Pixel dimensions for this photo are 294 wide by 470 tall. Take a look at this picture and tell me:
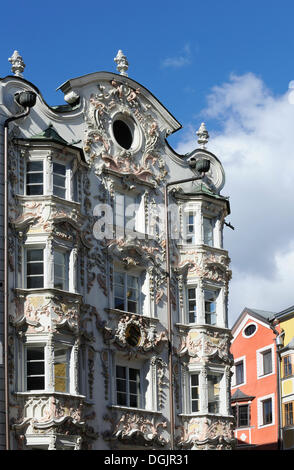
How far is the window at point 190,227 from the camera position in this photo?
4619cm

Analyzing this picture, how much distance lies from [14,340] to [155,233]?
9524 millimetres

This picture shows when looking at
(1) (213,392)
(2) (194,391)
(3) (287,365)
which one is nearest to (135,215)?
(2) (194,391)

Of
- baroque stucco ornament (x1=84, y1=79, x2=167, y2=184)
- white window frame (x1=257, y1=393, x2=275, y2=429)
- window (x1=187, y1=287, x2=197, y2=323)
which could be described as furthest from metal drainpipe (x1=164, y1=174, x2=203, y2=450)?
white window frame (x1=257, y1=393, x2=275, y2=429)

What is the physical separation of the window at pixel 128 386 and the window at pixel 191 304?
3.82 meters

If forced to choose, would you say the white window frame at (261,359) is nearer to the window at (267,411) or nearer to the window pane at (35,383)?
the window at (267,411)

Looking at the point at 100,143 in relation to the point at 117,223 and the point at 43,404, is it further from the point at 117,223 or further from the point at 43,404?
the point at 43,404

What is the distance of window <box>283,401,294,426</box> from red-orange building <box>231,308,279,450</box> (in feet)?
2.76

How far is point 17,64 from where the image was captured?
137ft

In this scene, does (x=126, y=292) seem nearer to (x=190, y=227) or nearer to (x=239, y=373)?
(x=190, y=227)

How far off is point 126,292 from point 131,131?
24.2ft

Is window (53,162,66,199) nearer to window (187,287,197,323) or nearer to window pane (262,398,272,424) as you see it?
window (187,287,197,323)

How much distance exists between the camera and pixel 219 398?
4491cm
